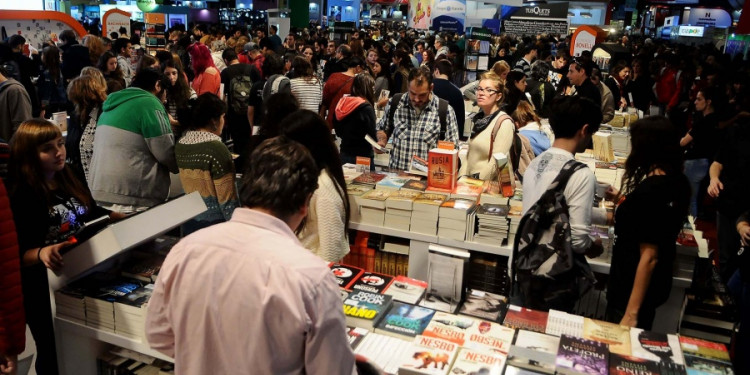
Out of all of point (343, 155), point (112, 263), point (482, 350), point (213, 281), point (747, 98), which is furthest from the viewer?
point (747, 98)

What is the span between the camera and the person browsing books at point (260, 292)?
4.50 ft

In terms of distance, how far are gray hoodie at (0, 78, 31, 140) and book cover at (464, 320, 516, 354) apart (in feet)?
14.5

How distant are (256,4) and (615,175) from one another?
30.3 meters

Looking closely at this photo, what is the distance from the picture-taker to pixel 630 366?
2.02 m

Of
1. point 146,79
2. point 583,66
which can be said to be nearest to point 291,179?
point 146,79

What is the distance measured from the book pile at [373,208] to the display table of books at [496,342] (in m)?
1.08

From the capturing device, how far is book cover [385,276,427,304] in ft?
8.40

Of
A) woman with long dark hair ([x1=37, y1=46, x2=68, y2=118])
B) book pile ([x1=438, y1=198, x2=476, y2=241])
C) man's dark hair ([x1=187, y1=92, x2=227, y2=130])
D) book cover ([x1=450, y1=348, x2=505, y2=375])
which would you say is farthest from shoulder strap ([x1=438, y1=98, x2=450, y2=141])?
woman with long dark hair ([x1=37, y1=46, x2=68, y2=118])

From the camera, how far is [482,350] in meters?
2.11

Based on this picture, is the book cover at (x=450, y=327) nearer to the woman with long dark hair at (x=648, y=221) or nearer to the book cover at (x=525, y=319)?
the book cover at (x=525, y=319)

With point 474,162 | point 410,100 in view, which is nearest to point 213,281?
point 474,162

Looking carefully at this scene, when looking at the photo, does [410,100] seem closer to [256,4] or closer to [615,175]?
[615,175]

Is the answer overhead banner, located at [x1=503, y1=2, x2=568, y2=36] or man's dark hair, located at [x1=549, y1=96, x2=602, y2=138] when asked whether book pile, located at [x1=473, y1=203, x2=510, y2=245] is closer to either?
man's dark hair, located at [x1=549, y1=96, x2=602, y2=138]

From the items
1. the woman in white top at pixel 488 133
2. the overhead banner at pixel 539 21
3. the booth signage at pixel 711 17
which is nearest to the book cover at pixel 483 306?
the woman in white top at pixel 488 133
